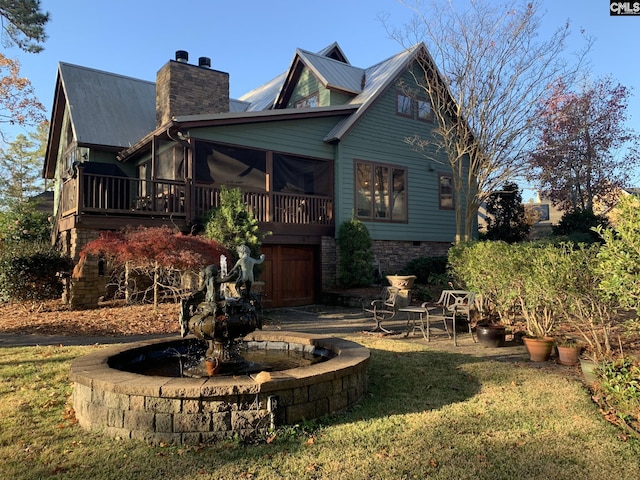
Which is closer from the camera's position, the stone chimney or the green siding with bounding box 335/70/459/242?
the green siding with bounding box 335/70/459/242

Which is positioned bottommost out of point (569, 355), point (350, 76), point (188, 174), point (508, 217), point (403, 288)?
point (569, 355)

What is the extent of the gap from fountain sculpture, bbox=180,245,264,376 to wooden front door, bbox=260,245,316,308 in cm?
807

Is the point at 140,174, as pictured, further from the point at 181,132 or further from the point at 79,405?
the point at 79,405

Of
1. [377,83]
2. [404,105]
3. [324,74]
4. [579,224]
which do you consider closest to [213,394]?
[324,74]

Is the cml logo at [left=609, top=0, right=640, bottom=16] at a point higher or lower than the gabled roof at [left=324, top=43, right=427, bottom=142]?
lower

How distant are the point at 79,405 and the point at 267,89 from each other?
21977 mm

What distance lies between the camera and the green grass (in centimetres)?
326

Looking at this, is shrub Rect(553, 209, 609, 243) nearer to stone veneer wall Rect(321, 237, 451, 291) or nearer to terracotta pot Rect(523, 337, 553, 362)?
stone veneer wall Rect(321, 237, 451, 291)

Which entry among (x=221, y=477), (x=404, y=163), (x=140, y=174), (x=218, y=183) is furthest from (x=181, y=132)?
(x=221, y=477)

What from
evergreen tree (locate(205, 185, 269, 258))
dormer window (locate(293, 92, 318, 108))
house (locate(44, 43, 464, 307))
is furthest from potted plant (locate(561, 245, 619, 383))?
dormer window (locate(293, 92, 318, 108))

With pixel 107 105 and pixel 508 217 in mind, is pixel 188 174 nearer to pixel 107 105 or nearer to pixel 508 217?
pixel 107 105

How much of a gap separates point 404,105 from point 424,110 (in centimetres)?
115

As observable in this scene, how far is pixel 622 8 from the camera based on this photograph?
730 centimetres

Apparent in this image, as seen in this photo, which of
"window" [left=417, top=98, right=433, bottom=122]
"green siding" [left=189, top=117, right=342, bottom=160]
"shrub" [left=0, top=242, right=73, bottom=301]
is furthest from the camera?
"window" [left=417, top=98, right=433, bottom=122]
